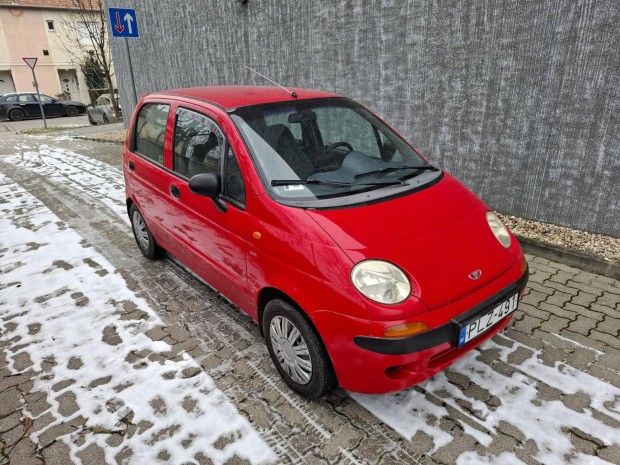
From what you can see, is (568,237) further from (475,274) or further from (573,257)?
(475,274)

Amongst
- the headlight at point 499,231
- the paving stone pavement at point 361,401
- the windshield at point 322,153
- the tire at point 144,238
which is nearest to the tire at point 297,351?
the paving stone pavement at point 361,401

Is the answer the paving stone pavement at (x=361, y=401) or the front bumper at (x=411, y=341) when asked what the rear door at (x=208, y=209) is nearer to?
the paving stone pavement at (x=361, y=401)

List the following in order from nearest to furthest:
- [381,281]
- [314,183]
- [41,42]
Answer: [381,281] < [314,183] < [41,42]

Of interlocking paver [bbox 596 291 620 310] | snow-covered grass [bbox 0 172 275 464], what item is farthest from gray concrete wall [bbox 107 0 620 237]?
snow-covered grass [bbox 0 172 275 464]

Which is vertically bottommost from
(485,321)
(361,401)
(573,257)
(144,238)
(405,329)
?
(361,401)

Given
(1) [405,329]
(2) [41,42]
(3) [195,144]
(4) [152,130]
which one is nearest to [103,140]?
(4) [152,130]

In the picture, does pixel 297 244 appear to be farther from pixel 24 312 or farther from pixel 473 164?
pixel 473 164

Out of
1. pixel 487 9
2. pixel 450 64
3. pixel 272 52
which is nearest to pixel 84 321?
pixel 450 64

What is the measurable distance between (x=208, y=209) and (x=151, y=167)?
115cm

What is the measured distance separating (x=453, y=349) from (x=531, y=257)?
260 centimetres

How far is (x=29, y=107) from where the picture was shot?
22828 millimetres

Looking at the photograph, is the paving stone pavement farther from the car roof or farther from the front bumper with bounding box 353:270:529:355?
the car roof

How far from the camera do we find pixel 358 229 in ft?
7.74

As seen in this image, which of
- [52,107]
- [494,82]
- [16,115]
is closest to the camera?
[494,82]
